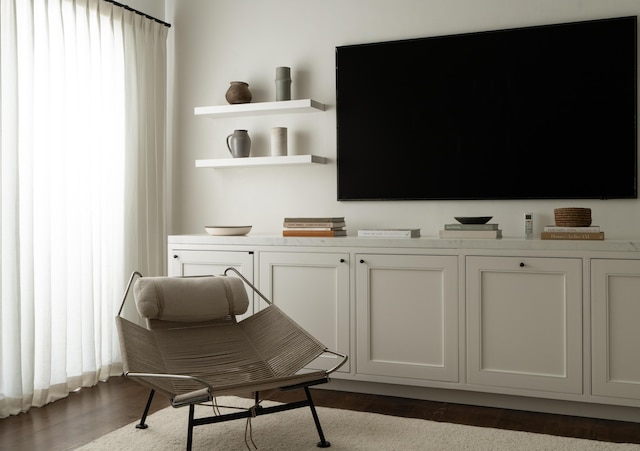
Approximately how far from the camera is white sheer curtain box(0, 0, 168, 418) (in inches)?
128

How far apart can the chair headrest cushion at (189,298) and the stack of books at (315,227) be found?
60 cm

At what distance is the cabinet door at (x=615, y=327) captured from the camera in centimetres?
301

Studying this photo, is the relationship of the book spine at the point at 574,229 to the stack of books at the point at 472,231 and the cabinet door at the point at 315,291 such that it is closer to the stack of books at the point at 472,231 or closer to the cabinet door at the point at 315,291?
the stack of books at the point at 472,231

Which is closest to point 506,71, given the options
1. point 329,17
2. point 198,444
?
point 329,17

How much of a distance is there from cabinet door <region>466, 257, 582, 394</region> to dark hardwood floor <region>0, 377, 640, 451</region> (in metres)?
0.16

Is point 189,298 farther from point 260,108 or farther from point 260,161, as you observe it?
point 260,108

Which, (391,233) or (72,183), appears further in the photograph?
(72,183)

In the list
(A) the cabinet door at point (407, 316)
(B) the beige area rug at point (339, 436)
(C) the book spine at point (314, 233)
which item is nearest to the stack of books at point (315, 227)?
(C) the book spine at point (314, 233)

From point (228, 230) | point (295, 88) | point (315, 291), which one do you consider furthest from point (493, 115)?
point (228, 230)

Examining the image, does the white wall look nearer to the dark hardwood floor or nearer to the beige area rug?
the dark hardwood floor

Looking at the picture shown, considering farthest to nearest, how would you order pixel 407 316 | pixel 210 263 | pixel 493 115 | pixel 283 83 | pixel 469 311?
pixel 283 83, pixel 210 263, pixel 493 115, pixel 407 316, pixel 469 311

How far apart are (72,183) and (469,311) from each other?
2258 millimetres

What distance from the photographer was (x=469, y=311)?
329 centimetres

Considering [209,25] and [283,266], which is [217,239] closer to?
[283,266]
